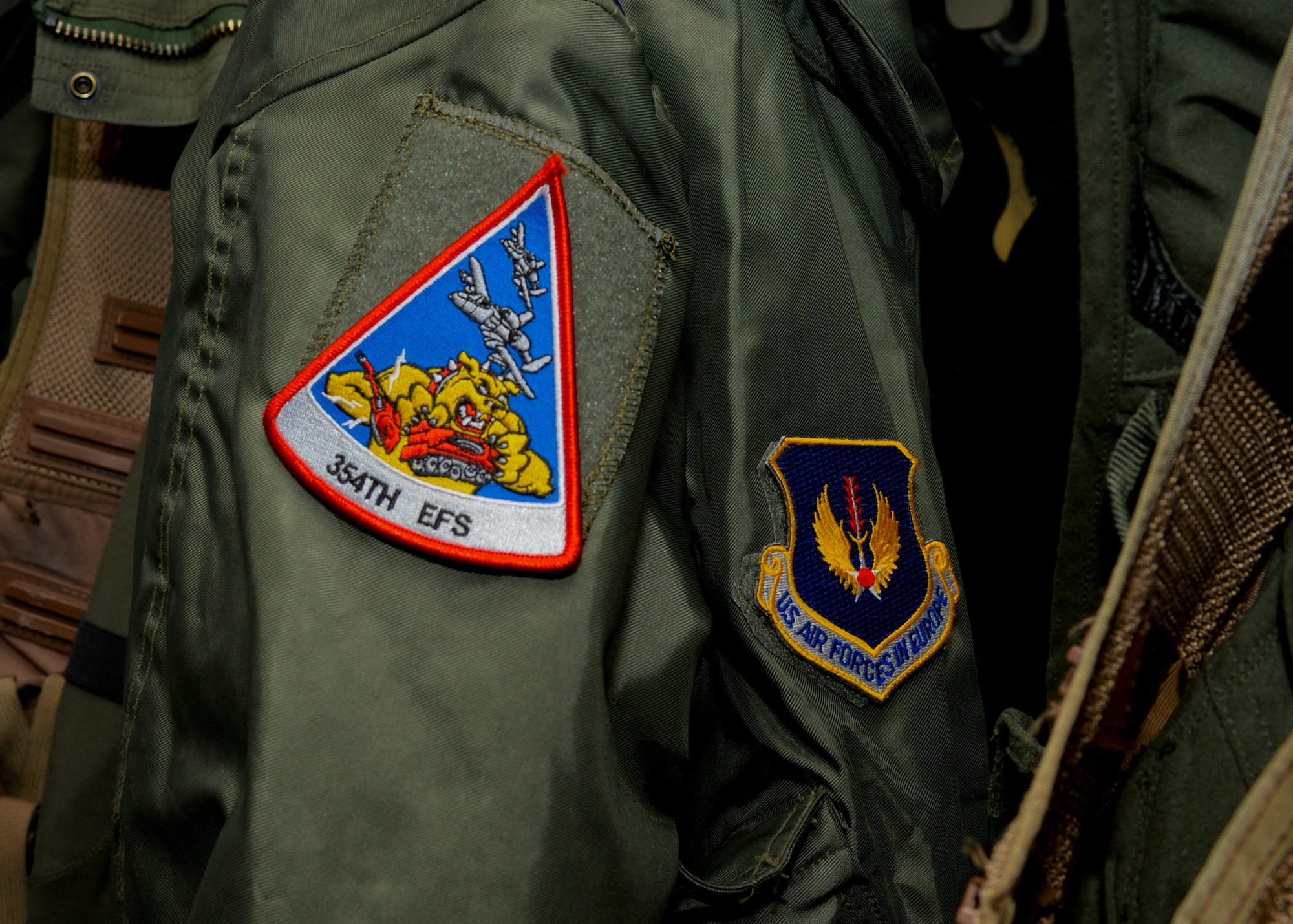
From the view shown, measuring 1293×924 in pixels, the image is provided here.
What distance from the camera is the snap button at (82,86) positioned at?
2.38 feet

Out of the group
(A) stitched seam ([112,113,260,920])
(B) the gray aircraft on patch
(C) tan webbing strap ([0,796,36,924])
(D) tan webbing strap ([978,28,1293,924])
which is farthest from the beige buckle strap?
(D) tan webbing strap ([978,28,1293,924])

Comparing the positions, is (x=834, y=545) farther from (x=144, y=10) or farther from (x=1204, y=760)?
(x=144, y=10)

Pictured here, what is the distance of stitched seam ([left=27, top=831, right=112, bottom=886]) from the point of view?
0.76 metres

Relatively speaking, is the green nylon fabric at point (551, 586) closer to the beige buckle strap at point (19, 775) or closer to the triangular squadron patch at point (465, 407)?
the triangular squadron patch at point (465, 407)

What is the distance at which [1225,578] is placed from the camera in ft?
1.56

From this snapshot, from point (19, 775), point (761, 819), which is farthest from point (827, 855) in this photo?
point (19, 775)

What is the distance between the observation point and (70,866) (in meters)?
0.76

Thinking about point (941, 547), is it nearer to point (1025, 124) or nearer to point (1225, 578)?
point (1225, 578)

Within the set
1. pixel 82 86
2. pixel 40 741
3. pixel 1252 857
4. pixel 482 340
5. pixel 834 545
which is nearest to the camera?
pixel 1252 857

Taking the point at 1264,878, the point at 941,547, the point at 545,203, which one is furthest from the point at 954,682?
the point at 545,203

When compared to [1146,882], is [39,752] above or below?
below

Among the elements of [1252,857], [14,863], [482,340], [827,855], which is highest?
[482,340]

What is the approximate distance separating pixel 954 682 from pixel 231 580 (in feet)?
1.39

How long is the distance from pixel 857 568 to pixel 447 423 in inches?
10.2
